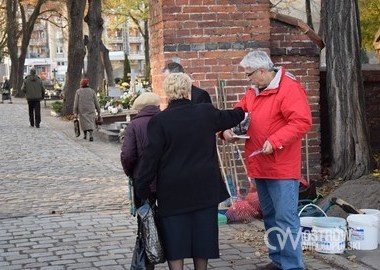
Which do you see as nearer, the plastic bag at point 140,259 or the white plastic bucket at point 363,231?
the plastic bag at point 140,259

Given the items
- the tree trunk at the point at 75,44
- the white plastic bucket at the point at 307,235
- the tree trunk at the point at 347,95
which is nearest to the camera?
the white plastic bucket at the point at 307,235

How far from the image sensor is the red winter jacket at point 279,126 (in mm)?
4973

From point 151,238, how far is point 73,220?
3.21 metres

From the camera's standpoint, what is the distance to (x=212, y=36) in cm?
816

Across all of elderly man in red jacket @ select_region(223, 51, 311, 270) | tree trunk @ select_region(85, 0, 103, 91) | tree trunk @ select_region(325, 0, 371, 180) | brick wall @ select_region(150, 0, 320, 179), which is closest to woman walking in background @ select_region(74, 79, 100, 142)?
tree trunk @ select_region(85, 0, 103, 91)

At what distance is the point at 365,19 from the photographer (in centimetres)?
2630

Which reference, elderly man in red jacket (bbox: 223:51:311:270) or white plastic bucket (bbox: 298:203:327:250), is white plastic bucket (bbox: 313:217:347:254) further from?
elderly man in red jacket (bbox: 223:51:311:270)

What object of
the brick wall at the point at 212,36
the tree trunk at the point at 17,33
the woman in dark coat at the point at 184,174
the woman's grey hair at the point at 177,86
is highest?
the tree trunk at the point at 17,33

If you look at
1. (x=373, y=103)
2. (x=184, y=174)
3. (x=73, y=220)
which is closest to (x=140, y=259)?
(x=184, y=174)

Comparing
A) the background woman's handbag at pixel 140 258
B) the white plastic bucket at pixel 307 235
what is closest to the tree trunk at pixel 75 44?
the white plastic bucket at pixel 307 235

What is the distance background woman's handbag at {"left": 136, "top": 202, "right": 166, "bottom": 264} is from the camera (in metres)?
4.78

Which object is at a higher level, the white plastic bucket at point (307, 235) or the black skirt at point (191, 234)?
the black skirt at point (191, 234)

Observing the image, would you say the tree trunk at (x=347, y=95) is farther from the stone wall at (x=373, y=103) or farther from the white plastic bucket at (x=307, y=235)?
the white plastic bucket at (x=307, y=235)

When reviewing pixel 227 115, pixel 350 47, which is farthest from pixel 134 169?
pixel 350 47
